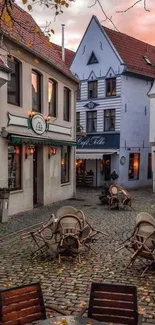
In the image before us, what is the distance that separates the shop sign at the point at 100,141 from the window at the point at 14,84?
13087 mm

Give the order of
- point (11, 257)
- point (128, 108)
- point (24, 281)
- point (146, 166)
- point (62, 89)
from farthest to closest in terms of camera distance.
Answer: point (146, 166) → point (128, 108) → point (62, 89) → point (11, 257) → point (24, 281)

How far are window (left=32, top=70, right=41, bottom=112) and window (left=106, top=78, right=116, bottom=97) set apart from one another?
11290mm

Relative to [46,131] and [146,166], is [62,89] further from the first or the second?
[146,166]

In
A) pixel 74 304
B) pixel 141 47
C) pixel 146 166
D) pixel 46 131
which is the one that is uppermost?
pixel 141 47

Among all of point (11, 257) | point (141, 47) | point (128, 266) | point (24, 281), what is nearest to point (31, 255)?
point (11, 257)

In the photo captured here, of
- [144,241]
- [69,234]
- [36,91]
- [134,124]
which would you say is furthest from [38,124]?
[134,124]

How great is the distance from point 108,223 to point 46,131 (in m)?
6.26

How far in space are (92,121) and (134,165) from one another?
15.6 feet

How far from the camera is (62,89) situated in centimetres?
1919

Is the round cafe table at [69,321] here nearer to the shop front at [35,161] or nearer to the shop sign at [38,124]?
the shop front at [35,161]

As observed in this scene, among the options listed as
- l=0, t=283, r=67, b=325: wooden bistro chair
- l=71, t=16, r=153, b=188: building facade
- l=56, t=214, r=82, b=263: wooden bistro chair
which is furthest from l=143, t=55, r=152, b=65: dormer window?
l=0, t=283, r=67, b=325: wooden bistro chair

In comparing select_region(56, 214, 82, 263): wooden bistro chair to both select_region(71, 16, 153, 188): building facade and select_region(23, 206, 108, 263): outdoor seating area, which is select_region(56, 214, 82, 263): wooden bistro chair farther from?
select_region(71, 16, 153, 188): building facade

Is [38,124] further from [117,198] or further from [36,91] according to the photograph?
[117,198]

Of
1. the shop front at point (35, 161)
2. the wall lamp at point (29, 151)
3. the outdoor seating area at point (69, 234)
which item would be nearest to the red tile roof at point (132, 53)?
the shop front at point (35, 161)
